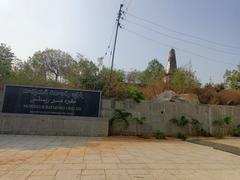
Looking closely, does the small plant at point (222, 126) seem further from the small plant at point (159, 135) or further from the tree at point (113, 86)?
the tree at point (113, 86)

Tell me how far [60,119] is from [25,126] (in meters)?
1.47

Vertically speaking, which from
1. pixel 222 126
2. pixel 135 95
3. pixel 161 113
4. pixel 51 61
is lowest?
pixel 222 126

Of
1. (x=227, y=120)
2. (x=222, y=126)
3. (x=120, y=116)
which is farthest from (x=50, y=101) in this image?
(x=227, y=120)

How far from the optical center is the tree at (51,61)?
25317mm

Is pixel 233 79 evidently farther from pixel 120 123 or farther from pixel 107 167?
pixel 107 167

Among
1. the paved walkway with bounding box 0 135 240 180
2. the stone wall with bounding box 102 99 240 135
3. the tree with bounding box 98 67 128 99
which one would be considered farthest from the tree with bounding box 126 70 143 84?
the paved walkway with bounding box 0 135 240 180

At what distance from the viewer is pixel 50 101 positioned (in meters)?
11.7

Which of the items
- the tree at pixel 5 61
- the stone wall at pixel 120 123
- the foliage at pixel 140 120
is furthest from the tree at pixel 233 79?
the tree at pixel 5 61

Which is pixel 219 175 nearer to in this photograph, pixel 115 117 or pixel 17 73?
pixel 115 117

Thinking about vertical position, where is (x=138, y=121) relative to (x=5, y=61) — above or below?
below

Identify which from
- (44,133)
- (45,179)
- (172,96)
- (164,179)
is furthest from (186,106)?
(45,179)

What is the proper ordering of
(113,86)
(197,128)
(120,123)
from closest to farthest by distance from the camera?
(120,123)
(197,128)
(113,86)

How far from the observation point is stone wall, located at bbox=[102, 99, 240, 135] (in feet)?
40.2

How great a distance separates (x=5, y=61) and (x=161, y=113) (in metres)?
11.3
